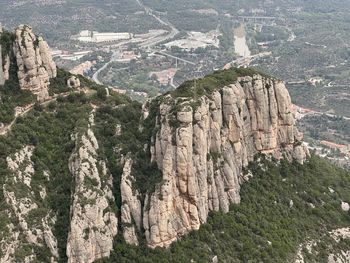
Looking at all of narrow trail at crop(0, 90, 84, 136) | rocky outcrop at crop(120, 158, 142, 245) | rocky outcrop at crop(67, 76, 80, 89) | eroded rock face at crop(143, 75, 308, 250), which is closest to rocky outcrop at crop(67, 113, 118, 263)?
rocky outcrop at crop(120, 158, 142, 245)

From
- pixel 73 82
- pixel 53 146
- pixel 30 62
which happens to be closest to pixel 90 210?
pixel 53 146

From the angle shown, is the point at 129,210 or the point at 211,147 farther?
the point at 211,147

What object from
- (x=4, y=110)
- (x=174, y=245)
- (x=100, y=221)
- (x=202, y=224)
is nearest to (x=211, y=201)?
(x=202, y=224)

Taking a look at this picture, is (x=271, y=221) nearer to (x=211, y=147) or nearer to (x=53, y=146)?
(x=211, y=147)

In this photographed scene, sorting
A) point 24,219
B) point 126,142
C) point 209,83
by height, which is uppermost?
point 209,83

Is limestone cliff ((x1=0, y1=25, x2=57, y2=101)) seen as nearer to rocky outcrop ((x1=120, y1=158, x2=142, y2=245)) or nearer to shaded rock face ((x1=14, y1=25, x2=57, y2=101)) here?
shaded rock face ((x1=14, y1=25, x2=57, y2=101))

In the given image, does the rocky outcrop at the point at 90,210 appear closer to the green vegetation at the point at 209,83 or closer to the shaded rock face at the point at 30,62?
the green vegetation at the point at 209,83

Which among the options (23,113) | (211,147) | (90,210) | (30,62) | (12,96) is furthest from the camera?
(30,62)
